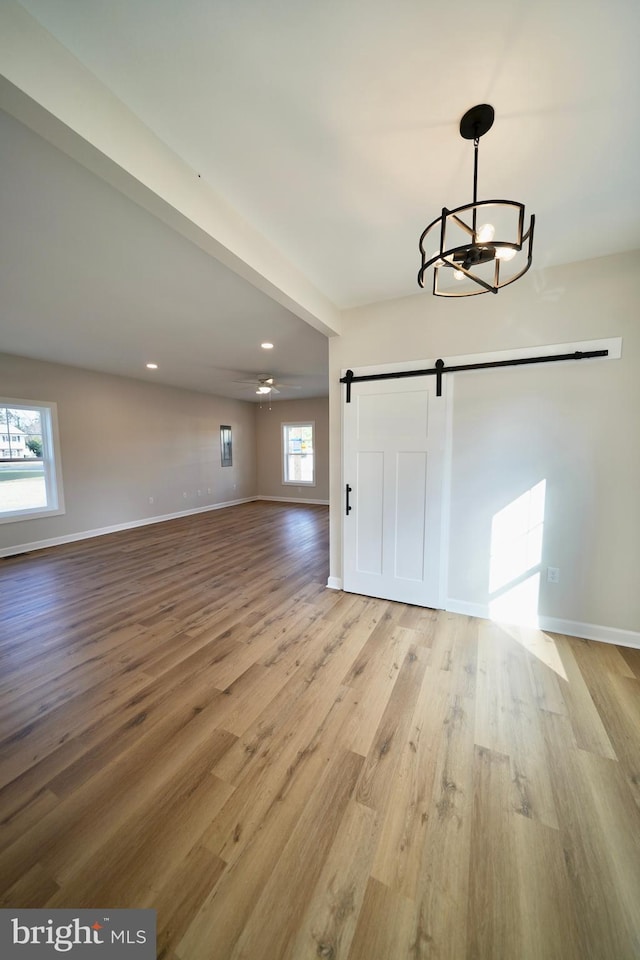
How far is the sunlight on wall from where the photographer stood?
2564 millimetres

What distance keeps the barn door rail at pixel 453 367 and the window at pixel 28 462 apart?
15.6 feet

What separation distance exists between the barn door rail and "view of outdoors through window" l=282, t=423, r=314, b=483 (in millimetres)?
5144

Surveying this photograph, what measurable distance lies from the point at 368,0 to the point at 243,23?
0.40 meters

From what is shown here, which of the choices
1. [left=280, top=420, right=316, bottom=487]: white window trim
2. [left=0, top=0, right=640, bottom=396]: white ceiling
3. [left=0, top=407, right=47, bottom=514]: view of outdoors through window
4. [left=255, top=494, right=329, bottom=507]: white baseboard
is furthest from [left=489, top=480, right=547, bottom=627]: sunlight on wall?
[left=0, top=407, right=47, bottom=514]: view of outdoors through window

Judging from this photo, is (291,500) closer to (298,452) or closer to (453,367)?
(298,452)

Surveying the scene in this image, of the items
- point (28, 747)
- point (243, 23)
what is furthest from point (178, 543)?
point (243, 23)

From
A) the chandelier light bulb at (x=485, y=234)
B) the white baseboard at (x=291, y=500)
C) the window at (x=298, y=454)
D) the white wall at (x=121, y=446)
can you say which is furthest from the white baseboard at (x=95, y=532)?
the chandelier light bulb at (x=485, y=234)

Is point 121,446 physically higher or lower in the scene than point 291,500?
higher

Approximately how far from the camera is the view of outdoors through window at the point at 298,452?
8289 mm

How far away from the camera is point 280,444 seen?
337 inches

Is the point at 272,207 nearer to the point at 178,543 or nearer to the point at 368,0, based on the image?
the point at 368,0

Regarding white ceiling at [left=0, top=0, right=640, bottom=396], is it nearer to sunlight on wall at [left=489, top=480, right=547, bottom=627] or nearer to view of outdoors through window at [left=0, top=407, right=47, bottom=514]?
sunlight on wall at [left=489, top=480, right=547, bottom=627]

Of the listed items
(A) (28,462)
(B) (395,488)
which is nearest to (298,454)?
(A) (28,462)

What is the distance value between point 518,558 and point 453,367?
5.36 feet
